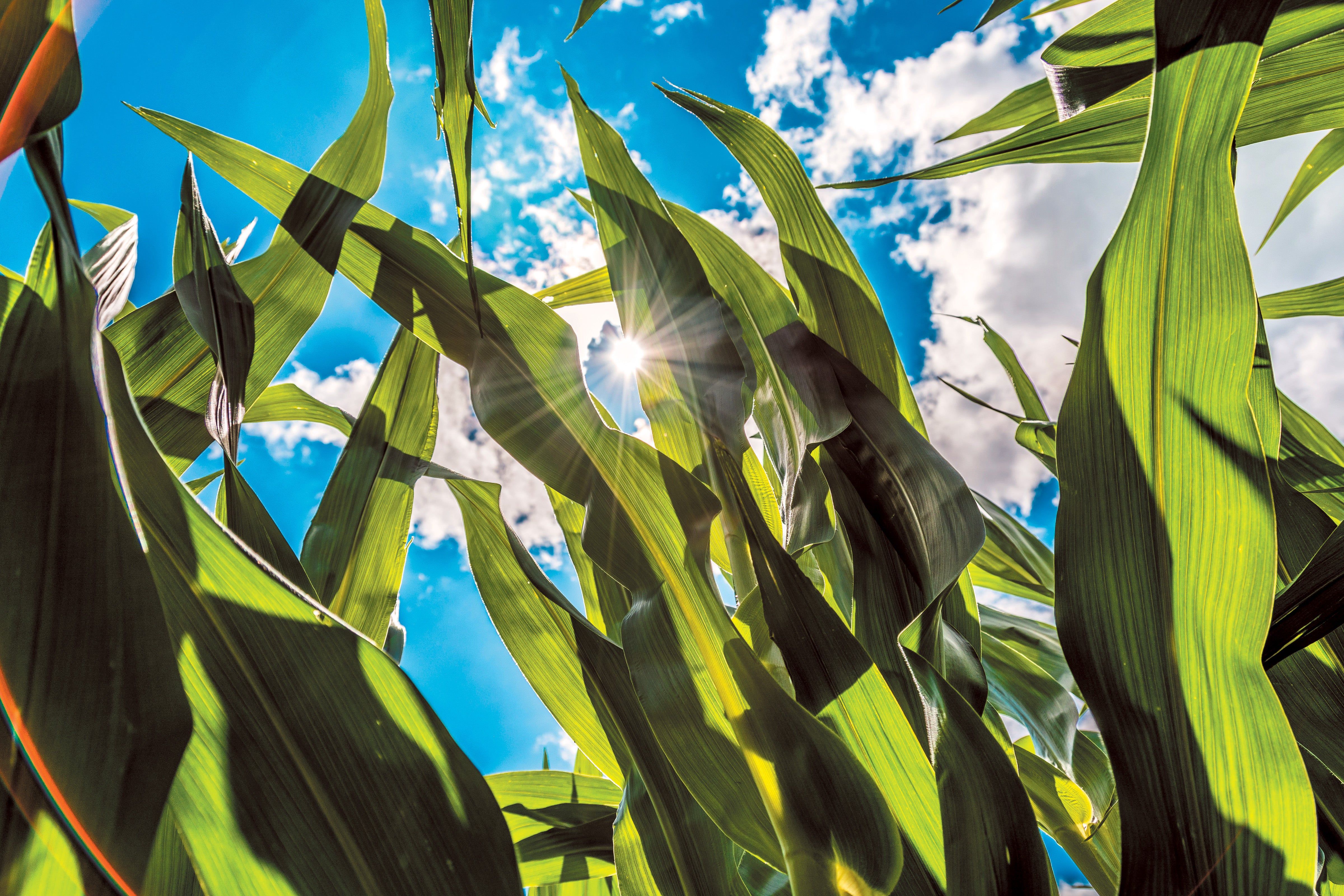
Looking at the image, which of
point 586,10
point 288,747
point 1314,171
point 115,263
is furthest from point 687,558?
point 1314,171

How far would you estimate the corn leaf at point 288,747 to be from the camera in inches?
5.8

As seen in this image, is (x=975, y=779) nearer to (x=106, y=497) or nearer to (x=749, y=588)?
(x=749, y=588)

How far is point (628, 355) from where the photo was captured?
26 centimetres

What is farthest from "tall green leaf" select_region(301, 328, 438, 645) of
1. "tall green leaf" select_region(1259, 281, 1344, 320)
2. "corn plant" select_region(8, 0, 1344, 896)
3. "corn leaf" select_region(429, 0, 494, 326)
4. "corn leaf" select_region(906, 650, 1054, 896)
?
"tall green leaf" select_region(1259, 281, 1344, 320)

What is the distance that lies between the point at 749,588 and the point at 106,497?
21cm

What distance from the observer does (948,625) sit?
0.85 feet

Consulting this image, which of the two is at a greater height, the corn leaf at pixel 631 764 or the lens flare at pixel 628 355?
the lens flare at pixel 628 355

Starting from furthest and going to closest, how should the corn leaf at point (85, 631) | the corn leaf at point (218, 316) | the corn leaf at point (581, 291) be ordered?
the corn leaf at point (581, 291) < the corn leaf at point (218, 316) < the corn leaf at point (85, 631)

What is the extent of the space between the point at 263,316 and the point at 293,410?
0.41 feet

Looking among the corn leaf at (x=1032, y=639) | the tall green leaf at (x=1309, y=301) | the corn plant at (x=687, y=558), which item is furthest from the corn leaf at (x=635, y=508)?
the tall green leaf at (x=1309, y=301)

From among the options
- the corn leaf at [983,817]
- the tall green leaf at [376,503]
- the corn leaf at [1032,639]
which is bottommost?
the corn leaf at [983,817]

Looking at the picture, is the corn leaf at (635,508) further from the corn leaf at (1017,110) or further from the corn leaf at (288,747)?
the corn leaf at (1017,110)

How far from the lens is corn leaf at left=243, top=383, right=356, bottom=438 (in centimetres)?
41

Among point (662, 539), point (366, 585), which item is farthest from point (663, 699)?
point (366, 585)
